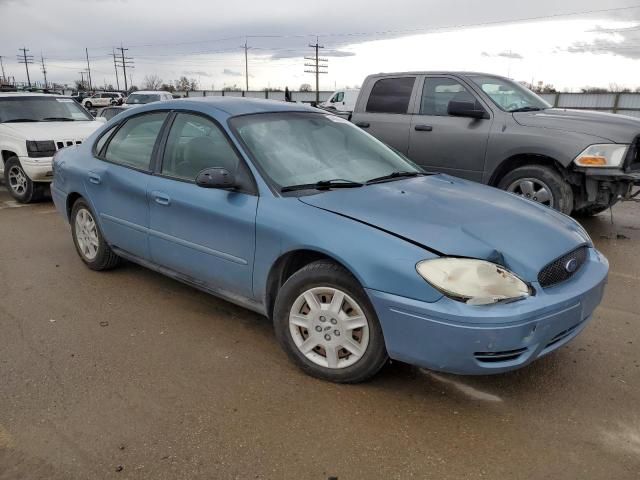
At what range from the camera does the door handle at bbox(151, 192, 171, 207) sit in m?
3.81

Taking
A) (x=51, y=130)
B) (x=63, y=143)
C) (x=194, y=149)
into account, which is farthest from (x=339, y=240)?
(x=51, y=130)

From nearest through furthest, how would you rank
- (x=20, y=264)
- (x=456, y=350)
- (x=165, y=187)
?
(x=456, y=350)
(x=165, y=187)
(x=20, y=264)

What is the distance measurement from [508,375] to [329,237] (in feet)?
4.48

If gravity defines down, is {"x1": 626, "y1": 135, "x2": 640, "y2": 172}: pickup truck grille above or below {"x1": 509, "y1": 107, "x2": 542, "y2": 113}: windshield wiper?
below

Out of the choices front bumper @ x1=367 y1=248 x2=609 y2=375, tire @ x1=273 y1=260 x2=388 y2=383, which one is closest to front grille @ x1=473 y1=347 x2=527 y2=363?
front bumper @ x1=367 y1=248 x2=609 y2=375

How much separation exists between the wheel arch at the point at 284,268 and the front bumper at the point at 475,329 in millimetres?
556

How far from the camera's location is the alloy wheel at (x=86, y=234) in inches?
190

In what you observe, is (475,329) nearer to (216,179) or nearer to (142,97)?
(216,179)

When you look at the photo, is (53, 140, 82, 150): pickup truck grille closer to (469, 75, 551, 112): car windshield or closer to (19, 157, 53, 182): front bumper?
(19, 157, 53, 182): front bumper

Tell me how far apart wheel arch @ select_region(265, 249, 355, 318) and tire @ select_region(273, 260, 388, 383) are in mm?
126

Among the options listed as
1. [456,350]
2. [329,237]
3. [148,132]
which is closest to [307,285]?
[329,237]

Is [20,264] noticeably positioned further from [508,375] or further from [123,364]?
[508,375]

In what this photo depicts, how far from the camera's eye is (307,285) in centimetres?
300

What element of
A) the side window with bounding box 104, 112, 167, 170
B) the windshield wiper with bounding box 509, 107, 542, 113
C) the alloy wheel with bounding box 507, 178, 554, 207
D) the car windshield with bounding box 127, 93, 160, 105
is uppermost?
the windshield wiper with bounding box 509, 107, 542, 113
